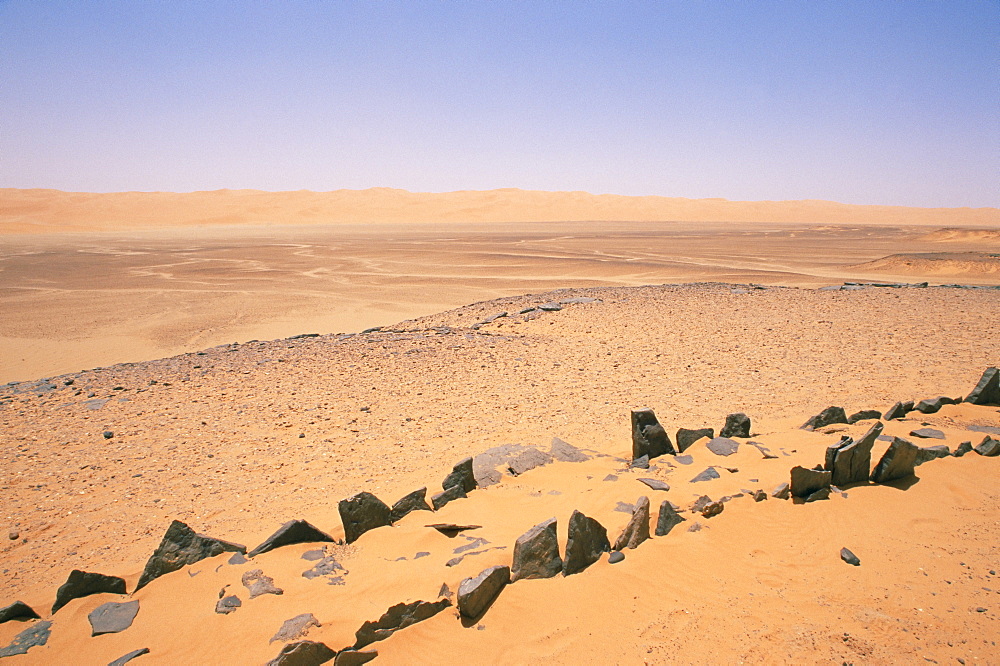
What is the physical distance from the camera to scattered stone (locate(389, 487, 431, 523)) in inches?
192

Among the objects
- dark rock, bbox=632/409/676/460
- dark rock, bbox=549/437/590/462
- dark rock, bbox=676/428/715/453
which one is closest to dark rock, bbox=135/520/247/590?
dark rock, bbox=549/437/590/462

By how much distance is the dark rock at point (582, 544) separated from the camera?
3.76 m

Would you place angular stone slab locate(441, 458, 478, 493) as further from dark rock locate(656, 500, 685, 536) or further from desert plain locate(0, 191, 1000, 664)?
dark rock locate(656, 500, 685, 536)

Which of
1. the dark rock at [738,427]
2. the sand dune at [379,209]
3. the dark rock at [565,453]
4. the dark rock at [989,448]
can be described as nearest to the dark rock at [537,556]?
the dark rock at [565,453]

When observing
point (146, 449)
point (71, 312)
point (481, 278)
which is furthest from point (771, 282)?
point (71, 312)

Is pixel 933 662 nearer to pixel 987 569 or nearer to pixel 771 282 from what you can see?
pixel 987 569

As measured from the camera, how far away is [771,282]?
92.6 ft

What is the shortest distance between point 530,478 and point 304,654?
2.74m

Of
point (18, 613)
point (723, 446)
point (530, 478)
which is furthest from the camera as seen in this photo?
point (723, 446)

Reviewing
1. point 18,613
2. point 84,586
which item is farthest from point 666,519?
point 18,613

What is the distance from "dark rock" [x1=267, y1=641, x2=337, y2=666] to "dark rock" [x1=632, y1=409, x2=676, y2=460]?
11.7 feet

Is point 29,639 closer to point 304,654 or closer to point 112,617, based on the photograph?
point 112,617

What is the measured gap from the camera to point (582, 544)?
3.81m

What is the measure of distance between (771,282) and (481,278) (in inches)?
577
